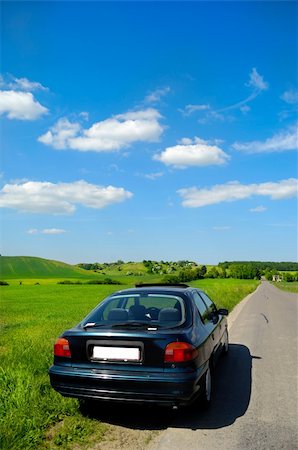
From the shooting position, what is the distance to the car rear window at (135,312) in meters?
4.85

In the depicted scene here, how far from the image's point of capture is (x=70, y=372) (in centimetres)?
453

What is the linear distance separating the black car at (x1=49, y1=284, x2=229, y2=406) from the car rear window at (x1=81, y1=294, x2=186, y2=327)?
1 centimetres

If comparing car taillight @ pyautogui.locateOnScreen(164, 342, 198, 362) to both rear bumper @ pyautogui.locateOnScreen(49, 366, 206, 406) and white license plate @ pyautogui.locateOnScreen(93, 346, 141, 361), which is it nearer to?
rear bumper @ pyautogui.locateOnScreen(49, 366, 206, 406)

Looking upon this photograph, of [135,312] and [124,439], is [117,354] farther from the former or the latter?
[135,312]

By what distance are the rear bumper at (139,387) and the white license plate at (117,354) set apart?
166 mm

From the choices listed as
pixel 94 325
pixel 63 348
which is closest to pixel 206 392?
pixel 94 325

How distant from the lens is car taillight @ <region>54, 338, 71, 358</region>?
4633 mm

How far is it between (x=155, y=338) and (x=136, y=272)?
104 meters

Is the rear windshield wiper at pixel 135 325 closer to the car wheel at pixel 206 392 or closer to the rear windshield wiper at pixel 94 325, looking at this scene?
the rear windshield wiper at pixel 94 325

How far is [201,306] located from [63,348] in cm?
217

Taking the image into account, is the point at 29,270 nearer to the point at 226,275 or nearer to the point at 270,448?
the point at 226,275

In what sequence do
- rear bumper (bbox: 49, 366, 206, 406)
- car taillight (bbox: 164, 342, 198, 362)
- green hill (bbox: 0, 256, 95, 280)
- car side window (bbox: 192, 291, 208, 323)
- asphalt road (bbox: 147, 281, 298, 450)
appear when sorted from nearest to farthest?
A: asphalt road (bbox: 147, 281, 298, 450)
rear bumper (bbox: 49, 366, 206, 406)
car taillight (bbox: 164, 342, 198, 362)
car side window (bbox: 192, 291, 208, 323)
green hill (bbox: 0, 256, 95, 280)

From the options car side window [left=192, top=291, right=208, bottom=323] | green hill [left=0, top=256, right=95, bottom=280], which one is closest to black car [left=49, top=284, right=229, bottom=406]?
car side window [left=192, top=291, right=208, bottom=323]

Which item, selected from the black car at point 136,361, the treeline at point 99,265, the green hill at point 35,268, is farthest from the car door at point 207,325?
the treeline at point 99,265
